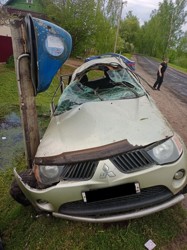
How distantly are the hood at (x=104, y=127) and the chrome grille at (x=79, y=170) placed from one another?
185 millimetres

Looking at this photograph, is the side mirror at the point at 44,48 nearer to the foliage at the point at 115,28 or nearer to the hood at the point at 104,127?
the hood at the point at 104,127

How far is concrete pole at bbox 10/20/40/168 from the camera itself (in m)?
2.61

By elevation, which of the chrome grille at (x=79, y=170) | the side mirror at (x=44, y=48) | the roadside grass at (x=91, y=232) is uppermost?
the side mirror at (x=44, y=48)

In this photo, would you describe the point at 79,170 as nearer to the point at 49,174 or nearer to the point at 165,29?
the point at 49,174

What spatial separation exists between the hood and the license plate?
37 cm

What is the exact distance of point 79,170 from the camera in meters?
1.99

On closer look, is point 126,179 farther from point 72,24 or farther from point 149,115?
point 72,24

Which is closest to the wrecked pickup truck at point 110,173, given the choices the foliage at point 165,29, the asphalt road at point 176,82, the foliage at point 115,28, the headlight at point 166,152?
the headlight at point 166,152

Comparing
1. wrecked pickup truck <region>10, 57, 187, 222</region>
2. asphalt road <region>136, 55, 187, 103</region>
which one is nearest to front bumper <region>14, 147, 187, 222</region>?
wrecked pickup truck <region>10, 57, 187, 222</region>

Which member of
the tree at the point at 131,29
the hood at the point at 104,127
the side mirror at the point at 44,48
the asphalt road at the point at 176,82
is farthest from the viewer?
the tree at the point at 131,29

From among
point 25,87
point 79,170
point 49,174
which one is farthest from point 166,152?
point 25,87

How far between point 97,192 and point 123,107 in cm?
113

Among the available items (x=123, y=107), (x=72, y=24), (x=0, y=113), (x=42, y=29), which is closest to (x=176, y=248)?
(x=123, y=107)

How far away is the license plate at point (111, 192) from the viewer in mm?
1979
